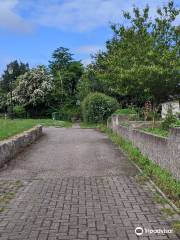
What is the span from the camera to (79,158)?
42.8 feet

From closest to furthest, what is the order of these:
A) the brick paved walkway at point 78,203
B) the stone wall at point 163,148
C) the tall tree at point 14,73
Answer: the brick paved walkway at point 78,203, the stone wall at point 163,148, the tall tree at point 14,73

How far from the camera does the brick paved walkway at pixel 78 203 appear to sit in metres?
5.44

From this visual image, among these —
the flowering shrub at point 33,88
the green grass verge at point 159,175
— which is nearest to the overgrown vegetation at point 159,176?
the green grass verge at point 159,175

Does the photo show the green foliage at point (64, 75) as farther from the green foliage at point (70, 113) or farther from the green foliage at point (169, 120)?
the green foliage at point (169, 120)

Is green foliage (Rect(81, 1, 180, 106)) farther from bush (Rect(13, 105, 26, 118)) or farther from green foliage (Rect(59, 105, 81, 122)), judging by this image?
bush (Rect(13, 105, 26, 118))

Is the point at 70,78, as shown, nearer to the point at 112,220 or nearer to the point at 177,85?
the point at 177,85

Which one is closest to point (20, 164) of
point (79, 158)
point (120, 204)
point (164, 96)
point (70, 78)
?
point (79, 158)

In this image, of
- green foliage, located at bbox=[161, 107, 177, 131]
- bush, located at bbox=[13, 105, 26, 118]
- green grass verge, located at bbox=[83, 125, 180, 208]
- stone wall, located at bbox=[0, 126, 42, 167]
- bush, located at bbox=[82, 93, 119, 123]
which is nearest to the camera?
green grass verge, located at bbox=[83, 125, 180, 208]

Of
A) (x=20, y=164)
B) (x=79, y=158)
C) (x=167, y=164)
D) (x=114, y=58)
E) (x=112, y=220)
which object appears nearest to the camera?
(x=112, y=220)

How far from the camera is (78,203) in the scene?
23.1 ft

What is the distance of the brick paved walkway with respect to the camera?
5.44 m

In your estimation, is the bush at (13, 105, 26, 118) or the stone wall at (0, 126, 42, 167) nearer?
the stone wall at (0, 126, 42, 167)

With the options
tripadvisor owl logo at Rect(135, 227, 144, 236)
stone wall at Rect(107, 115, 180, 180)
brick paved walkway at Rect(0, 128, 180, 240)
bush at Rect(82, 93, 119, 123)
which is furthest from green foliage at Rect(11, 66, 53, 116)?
tripadvisor owl logo at Rect(135, 227, 144, 236)

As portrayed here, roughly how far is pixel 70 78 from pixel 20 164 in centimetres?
4632
